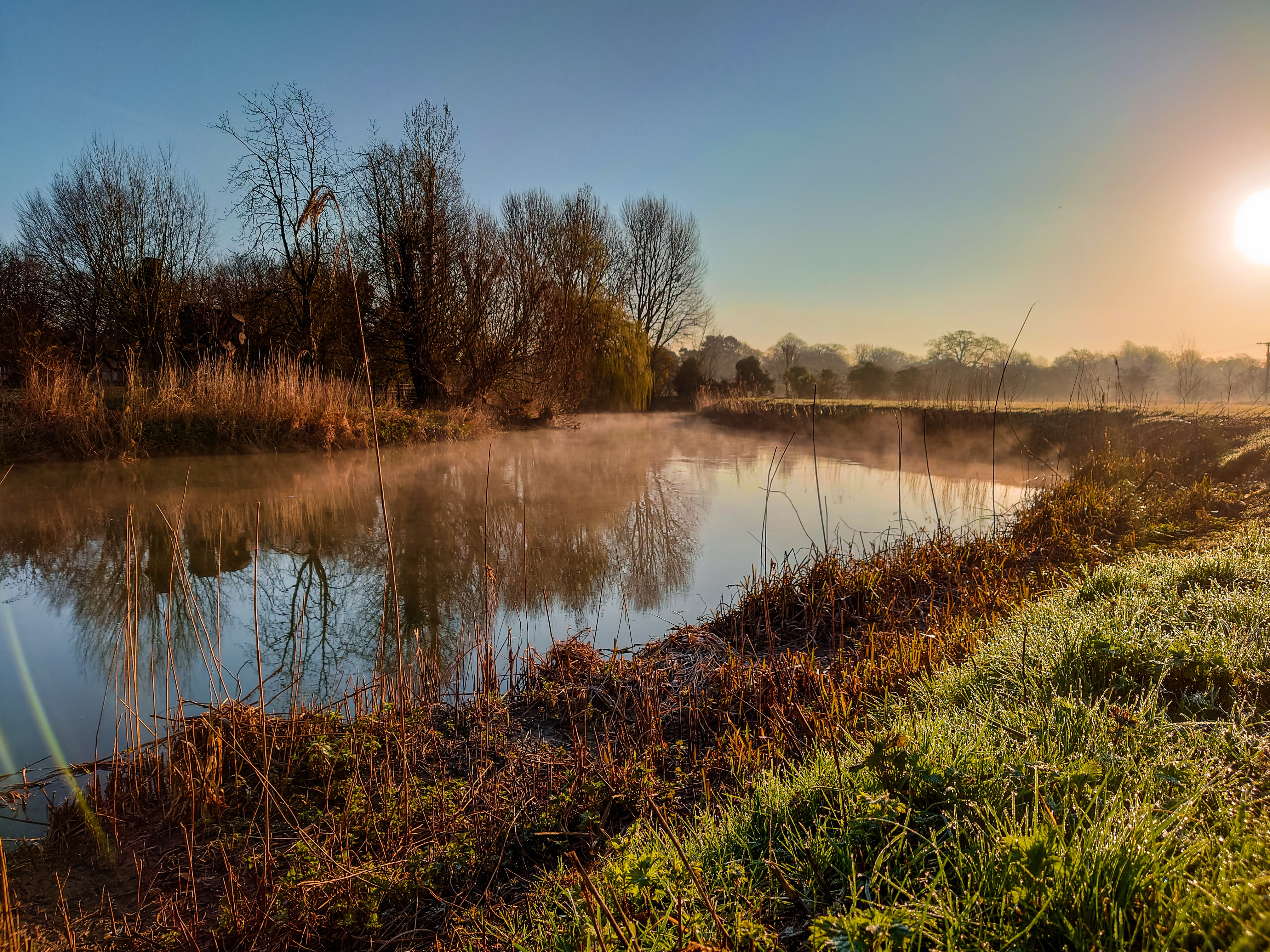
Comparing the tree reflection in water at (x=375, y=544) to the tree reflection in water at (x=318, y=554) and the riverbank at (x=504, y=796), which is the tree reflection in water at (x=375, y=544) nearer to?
the tree reflection in water at (x=318, y=554)

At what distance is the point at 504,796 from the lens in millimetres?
2014

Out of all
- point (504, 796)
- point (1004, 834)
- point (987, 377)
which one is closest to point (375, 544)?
point (504, 796)

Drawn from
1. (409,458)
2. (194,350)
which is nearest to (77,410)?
(409,458)

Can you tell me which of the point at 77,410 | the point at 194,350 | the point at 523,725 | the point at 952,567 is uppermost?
the point at 194,350

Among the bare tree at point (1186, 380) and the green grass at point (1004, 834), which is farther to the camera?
the bare tree at point (1186, 380)

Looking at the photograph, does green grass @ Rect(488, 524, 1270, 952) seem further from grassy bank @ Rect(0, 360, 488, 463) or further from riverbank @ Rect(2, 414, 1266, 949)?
grassy bank @ Rect(0, 360, 488, 463)

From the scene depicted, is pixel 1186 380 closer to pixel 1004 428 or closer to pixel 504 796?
pixel 1004 428

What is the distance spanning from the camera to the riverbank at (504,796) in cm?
135

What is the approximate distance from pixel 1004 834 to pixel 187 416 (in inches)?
436

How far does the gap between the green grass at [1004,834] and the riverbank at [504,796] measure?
0.06 ft

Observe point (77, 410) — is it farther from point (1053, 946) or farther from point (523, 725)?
point (1053, 946)

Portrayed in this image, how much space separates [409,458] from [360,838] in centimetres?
945

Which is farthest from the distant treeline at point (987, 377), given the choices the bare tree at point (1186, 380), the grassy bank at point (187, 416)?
the grassy bank at point (187, 416)

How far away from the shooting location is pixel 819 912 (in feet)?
3.80
